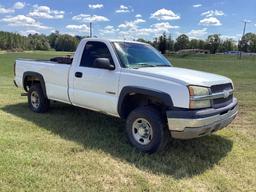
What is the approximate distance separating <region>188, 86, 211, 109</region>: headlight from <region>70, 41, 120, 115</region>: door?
1.46 meters

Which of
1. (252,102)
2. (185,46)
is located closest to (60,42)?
(185,46)

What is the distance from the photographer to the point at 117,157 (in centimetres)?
511

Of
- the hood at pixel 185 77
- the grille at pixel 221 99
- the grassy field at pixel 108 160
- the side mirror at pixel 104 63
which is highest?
the side mirror at pixel 104 63

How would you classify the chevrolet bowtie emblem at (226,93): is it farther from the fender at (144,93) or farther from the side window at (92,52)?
the side window at (92,52)

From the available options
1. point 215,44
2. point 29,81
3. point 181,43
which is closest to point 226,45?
point 215,44

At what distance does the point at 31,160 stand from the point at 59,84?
2.58 m

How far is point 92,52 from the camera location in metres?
6.51

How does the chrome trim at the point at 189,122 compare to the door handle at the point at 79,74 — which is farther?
the door handle at the point at 79,74

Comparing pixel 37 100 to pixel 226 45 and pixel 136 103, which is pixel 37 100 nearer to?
pixel 136 103

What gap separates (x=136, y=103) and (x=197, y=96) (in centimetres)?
137

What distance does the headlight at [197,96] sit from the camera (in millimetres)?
4801

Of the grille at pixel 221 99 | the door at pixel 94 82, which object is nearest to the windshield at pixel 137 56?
the door at pixel 94 82

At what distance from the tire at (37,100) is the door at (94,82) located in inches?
54.0

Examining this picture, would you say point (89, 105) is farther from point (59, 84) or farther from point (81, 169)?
point (81, 169)
